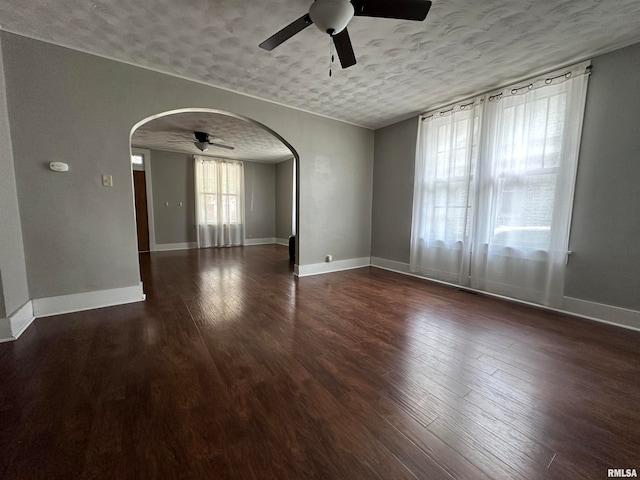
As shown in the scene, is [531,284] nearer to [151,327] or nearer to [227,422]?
[227,422]

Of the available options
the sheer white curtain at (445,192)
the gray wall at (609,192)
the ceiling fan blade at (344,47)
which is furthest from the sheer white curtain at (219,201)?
the gray wall at (609,192)

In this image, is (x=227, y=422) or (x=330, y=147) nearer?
(x=227, y=422)

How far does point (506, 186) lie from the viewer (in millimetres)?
3076

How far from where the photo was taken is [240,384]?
1548mm

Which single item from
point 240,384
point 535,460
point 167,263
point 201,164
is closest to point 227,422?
point 240,384

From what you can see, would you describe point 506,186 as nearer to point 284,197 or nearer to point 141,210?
point 284,197

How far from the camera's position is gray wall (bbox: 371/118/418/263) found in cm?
434

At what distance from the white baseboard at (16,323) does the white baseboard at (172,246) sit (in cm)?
448

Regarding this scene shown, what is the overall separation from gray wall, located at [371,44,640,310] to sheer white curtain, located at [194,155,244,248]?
7.23 m

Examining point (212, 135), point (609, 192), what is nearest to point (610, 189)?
point (609, 192)

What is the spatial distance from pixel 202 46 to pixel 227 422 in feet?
10.4

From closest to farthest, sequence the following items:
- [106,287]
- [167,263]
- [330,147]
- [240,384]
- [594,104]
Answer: [240,384] < [594,104] < [106,287] < [330,147] < [167,263]

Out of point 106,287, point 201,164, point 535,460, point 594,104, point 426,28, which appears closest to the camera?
point 535,460

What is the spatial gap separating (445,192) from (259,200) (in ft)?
19.1
